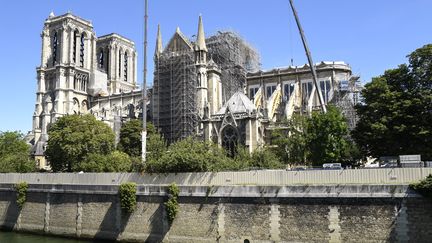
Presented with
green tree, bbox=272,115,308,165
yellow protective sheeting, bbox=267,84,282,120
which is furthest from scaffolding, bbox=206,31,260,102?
green tree, bbox=272,115,308,165

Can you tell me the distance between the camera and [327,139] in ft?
128

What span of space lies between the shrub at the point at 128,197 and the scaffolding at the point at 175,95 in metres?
31.9

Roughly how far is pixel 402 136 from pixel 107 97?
71.3m

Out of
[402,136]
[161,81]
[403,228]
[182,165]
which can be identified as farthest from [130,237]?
[161,81]

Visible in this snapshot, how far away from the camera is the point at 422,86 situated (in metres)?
33.6

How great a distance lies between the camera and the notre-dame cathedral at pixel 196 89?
55.9 metres

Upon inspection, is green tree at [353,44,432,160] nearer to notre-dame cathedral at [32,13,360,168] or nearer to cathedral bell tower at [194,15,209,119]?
notre-dame cathedral at [32,13,360,168]

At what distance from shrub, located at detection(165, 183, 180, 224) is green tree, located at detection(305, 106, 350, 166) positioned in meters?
15.9

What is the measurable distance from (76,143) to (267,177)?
29279 millimetres

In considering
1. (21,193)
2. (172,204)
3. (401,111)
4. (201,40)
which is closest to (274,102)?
(201,40)

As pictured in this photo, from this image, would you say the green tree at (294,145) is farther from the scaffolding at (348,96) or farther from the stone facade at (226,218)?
the stone facade at (226,218)

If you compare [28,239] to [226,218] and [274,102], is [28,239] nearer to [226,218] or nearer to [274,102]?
[226,218]

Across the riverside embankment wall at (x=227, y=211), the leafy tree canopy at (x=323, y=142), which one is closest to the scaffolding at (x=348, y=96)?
the leafy tree canopy at (x=323, y=142)

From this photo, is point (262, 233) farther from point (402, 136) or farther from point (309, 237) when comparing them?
point (402, 136)
